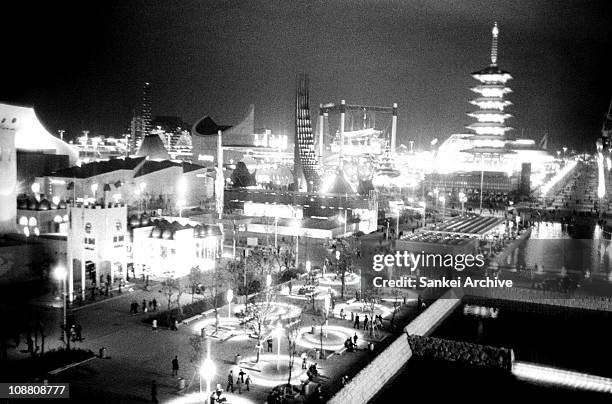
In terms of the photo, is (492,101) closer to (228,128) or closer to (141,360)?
(228,128)

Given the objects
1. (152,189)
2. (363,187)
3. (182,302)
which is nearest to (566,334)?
(182,302)

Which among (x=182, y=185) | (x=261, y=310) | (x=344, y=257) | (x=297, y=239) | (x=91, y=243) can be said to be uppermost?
(x=182, y=185)

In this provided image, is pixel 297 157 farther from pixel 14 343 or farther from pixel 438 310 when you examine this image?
pixel 14 343

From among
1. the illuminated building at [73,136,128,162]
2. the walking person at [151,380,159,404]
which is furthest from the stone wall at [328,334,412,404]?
the illuminated building at [73,136,128,162]

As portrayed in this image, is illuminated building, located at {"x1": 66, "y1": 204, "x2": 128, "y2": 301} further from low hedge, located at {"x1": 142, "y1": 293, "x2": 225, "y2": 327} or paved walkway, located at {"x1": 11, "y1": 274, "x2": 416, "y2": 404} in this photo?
low hedge, located at {"x1": 142, "y1": 293, "x2": 225, "y2": 327}

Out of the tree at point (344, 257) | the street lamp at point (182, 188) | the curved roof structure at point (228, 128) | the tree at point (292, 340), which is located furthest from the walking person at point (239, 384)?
the curved roof structure at point (228, 128)

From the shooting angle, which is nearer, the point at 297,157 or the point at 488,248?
the point at 488,248

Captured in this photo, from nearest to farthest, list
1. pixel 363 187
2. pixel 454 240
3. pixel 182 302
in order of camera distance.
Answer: pixel 182 302, pixel 454 240, pixel 363 187

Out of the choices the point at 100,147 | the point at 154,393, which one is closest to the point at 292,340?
the point at 154,393
